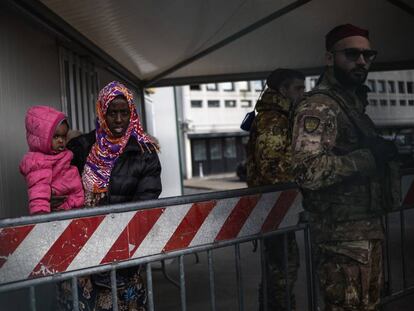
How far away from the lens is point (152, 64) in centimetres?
643

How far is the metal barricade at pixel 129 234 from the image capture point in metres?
1.82

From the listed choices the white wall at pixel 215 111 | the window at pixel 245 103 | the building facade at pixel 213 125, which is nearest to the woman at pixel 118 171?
the building facade at pixel 213 125

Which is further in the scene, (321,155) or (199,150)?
(199,150)

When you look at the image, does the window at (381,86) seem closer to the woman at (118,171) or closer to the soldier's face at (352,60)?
the soldier's face at (352,60)

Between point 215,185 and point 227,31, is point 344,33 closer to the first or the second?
point 227,31

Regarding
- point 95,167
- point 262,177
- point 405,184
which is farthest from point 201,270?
point 95,167

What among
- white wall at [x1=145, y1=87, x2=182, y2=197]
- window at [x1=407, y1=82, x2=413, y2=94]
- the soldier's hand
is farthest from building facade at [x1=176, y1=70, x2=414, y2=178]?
the soldier's hand

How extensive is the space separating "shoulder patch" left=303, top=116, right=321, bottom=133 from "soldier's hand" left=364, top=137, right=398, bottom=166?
28 cm

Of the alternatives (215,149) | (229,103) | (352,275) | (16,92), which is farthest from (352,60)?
(215,149)

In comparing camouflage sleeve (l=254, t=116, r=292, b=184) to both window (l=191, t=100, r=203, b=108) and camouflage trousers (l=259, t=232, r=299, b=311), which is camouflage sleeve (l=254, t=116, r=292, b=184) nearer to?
camouflage trousers (l=259, t=232, r=299, b=311)

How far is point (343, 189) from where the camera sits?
2084 millimetres

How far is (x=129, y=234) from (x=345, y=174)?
3.31ft

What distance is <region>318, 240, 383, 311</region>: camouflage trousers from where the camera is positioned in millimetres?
2066

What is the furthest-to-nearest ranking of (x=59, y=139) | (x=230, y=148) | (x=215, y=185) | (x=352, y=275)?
(x=230, y=148) < (x=215, y=185) < (x=59, y=139) < (x=352, y=275)
